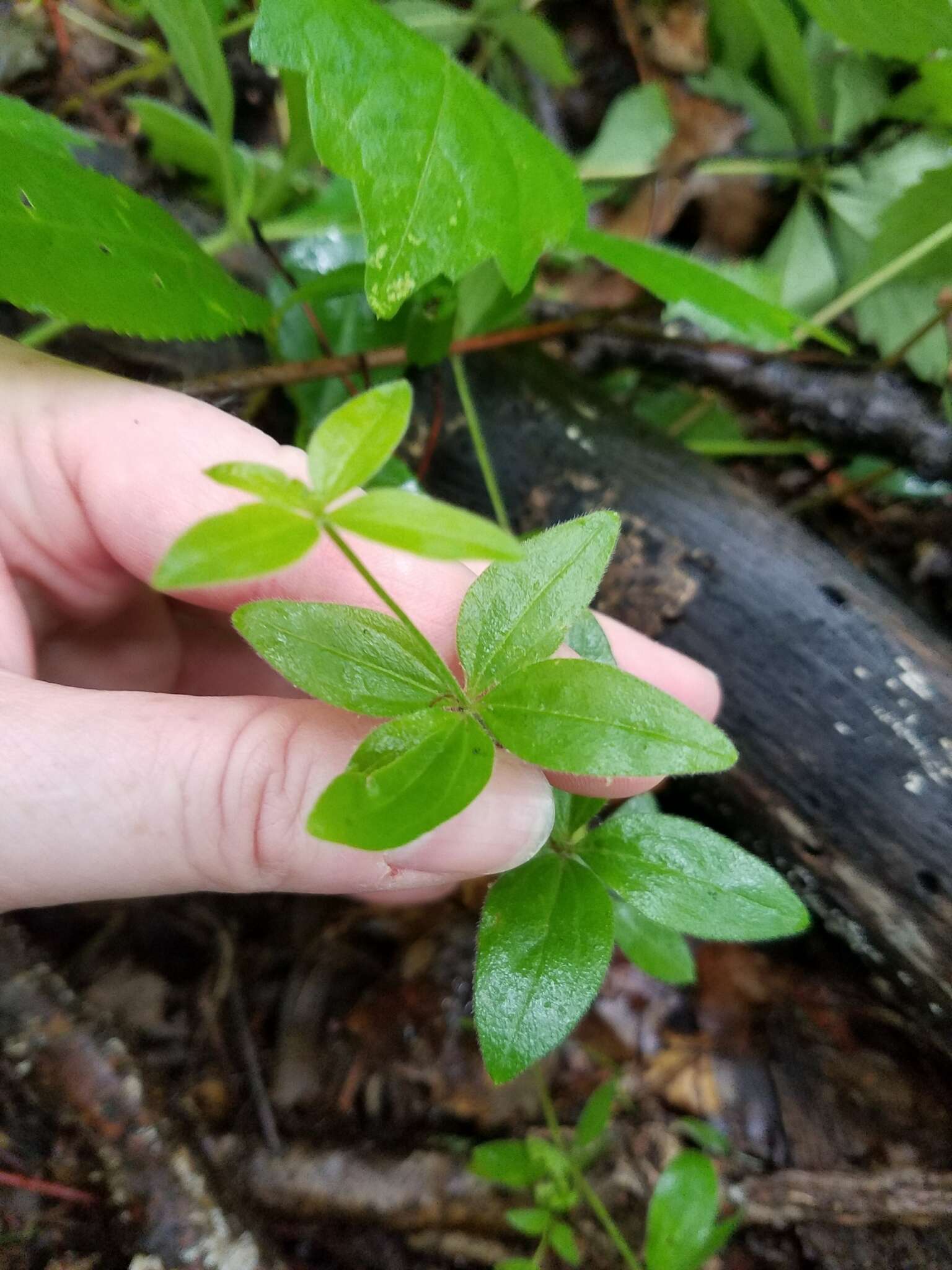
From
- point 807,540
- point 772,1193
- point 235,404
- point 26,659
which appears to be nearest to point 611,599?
point 807,540

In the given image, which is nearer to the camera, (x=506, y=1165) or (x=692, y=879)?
(x=692, y=879)

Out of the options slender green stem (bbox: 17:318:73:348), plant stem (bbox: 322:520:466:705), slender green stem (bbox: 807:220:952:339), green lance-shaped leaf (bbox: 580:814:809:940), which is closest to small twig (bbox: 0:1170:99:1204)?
green lance-shaped leaf (bbox: 580:814:809:940)

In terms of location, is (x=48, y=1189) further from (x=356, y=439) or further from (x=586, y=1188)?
(x=356, y=439)

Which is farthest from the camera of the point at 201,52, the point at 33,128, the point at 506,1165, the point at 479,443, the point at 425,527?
the point at 479,443

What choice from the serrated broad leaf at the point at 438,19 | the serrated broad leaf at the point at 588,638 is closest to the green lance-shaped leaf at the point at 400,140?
the serrated broad leaf at the point at 588,638

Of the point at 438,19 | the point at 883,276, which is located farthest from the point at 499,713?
the point at 438,19

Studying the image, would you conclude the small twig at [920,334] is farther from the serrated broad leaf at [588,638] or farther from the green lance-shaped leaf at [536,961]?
the green lance-shaped leaf at [536,961]
